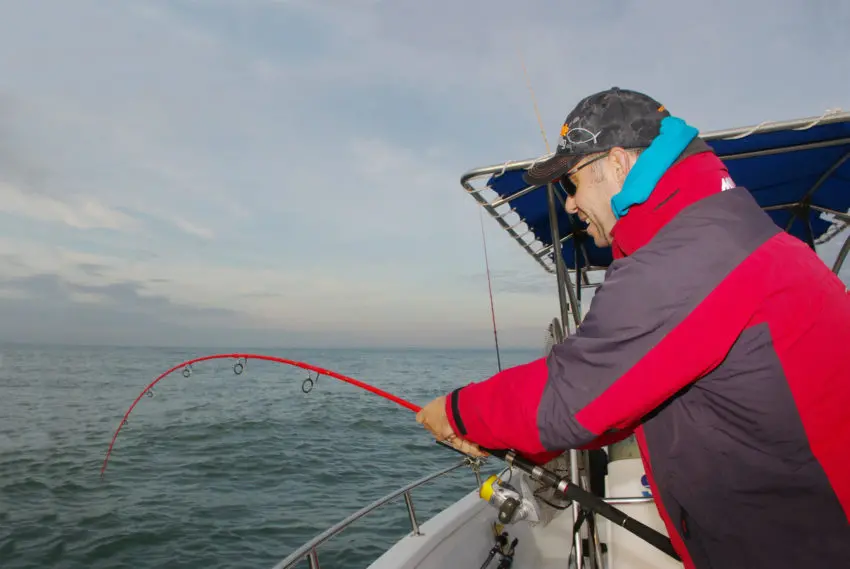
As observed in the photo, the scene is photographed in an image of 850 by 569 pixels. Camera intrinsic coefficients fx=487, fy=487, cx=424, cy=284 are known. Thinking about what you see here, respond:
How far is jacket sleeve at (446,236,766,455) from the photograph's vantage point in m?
1.06

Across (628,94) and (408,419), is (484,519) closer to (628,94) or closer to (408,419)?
(628,94)

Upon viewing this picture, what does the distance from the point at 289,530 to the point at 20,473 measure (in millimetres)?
7016

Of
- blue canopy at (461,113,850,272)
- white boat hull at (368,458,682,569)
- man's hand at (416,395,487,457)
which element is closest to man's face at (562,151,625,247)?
man's hand at (416,395,487,457)

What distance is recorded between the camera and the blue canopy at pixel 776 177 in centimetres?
304

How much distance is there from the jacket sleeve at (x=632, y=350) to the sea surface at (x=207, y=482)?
13.7 ft

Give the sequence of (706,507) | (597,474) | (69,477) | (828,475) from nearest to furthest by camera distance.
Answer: (828,475), (706,507), (597,474), (69,477)

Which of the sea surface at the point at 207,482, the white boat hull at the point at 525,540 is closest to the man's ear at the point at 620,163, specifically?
the white boat hull at the point at 525,540

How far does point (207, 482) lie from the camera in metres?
9.48

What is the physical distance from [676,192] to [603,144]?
32 cm

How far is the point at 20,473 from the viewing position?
10.1 metres

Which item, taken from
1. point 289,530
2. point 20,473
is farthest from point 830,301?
point 20,473

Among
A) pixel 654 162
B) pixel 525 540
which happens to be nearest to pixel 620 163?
pixel 654 162

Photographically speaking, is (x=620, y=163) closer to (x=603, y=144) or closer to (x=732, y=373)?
(x=603, y=144)

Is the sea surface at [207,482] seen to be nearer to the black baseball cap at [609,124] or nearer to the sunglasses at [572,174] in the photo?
the sunglasses at [572,174]
